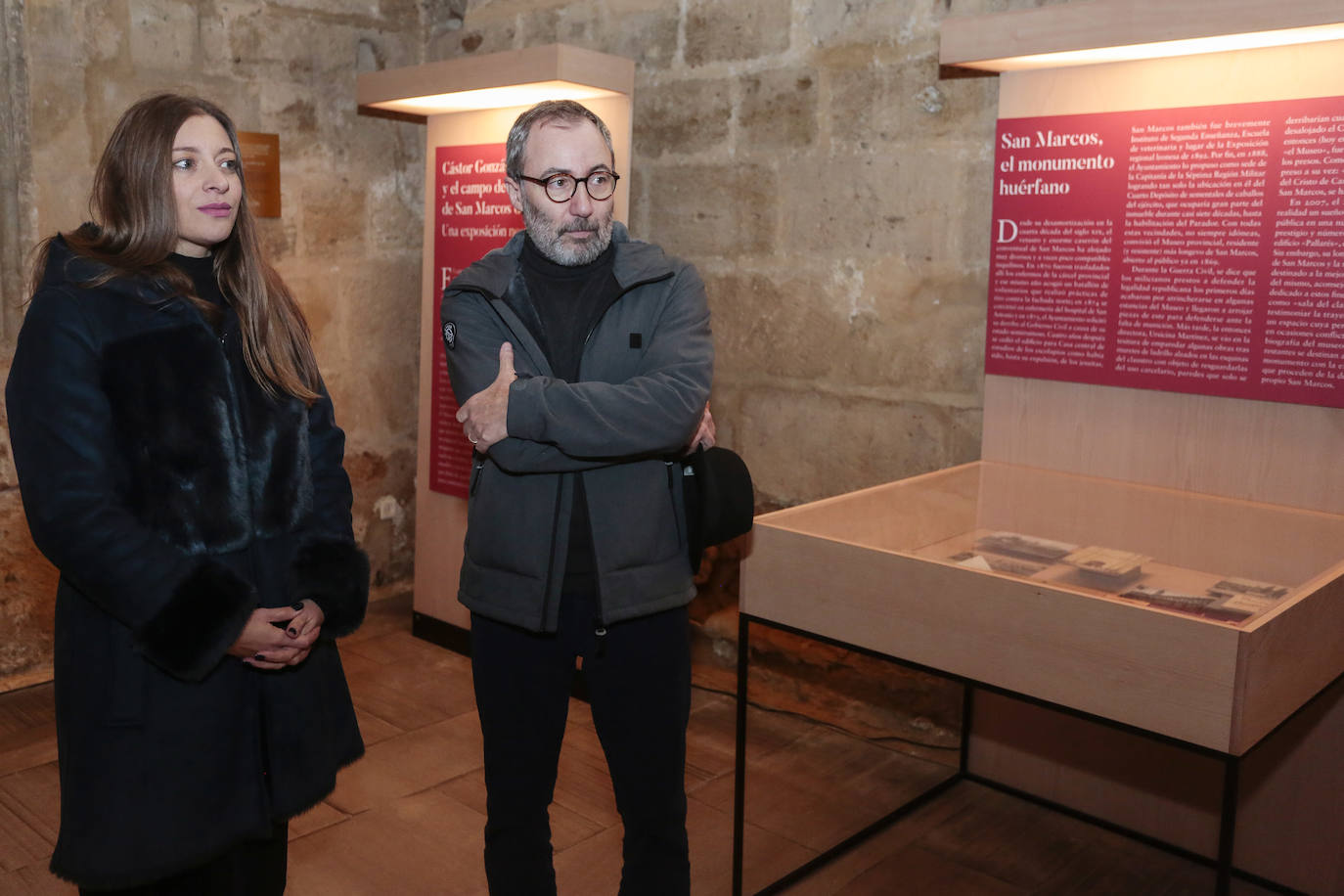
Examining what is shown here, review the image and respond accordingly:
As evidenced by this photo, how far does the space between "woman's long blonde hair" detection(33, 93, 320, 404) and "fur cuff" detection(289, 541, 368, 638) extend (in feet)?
0.90

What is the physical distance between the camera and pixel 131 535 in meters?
1.66

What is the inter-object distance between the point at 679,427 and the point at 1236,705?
1014 mm

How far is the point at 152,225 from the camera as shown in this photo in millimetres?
1749

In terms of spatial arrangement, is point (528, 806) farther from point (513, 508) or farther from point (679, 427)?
point (679, 427)

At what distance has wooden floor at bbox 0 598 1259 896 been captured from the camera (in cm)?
286

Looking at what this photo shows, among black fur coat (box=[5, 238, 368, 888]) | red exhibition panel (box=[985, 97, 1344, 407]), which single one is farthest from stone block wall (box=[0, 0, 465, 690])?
red exhibition panel (box=[985, 97, 1344, 407])

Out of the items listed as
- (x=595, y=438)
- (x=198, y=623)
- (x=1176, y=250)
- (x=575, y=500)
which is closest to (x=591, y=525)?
(x=575, y=500)

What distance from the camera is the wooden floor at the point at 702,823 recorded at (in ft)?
9.39

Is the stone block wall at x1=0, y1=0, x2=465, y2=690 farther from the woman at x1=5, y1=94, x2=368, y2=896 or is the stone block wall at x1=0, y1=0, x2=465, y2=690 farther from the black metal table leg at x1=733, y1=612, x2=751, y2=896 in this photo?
the black metal table leg at x1=733, y1=612, x2=751, y2=896

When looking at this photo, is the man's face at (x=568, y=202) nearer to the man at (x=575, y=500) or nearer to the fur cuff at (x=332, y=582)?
the man at (x=575, y=500)

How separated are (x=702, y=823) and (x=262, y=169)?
9.43 feet

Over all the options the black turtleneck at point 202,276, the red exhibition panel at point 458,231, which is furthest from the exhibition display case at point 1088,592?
the red exhibition panel at point 458,231

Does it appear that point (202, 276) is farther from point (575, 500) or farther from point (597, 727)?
point (597, 727)

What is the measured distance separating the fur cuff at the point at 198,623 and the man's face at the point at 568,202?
0.82 m
